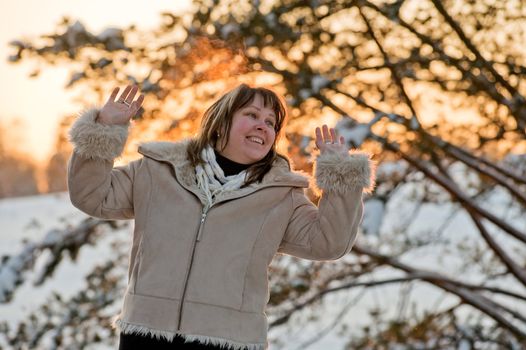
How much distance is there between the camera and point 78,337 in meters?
6.11

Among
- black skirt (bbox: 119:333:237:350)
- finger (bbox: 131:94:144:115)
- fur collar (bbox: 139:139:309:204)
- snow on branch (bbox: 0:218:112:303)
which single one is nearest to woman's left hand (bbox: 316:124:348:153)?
fur collar (bbox: 139:139:309:204)

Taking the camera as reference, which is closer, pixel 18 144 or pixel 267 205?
pixel 267 205

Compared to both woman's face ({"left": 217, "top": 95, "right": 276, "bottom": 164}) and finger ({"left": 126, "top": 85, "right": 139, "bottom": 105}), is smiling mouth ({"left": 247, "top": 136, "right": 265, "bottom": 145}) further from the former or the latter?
finger ({"left": 126, "top": 85, "right": 139, "bottom": 105})

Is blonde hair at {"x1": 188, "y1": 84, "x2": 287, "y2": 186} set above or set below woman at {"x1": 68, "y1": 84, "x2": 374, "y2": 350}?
above

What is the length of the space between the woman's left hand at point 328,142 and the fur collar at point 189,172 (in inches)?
4.0

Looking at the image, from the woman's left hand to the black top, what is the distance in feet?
0.69

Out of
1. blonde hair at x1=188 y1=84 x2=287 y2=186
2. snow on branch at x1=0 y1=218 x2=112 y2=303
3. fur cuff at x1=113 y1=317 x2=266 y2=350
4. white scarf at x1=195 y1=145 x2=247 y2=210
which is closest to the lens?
fur cuff at x1=113 y1=317 x2=266 y2=350

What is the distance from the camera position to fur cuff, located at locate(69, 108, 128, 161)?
223cm

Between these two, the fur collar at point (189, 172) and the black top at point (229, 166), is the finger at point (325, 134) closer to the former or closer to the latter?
the fur collar at point (189, 172)

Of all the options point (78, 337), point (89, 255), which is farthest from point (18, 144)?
point (78, 337)

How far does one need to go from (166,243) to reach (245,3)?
2.86 metres

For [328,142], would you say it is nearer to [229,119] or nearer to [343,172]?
[343,172]

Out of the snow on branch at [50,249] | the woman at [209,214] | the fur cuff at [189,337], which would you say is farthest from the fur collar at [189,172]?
the snow on branch at [50,249]

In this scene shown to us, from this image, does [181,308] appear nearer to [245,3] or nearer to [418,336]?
[245,3]
